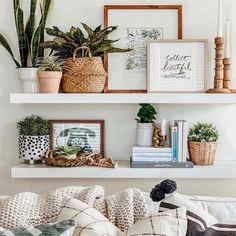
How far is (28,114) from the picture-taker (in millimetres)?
2773

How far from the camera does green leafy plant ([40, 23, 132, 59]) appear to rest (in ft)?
8.41

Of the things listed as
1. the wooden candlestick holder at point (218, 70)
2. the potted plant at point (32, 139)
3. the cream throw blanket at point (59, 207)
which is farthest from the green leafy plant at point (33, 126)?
the wooden candlestick holder at point (218, 70)

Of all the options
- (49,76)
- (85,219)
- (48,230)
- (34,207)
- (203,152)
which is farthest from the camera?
(203,152)

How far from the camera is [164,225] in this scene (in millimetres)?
1581

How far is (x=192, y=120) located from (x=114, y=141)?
0.49 metres

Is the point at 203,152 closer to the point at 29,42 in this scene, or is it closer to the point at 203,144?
the point at 203,144

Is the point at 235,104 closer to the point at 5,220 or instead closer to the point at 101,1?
the point at 101,1

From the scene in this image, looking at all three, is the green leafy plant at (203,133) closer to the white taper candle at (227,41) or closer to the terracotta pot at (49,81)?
the white taper candle at (227,41)

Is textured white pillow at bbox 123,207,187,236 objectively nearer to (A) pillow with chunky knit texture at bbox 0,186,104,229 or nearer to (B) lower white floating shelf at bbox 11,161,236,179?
(A) pillow with chunky knit texture at bbox 0,186,104,229

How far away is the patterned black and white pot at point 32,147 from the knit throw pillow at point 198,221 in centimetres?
107

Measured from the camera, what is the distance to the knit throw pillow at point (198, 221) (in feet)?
5.47

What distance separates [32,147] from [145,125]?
26.4 inches

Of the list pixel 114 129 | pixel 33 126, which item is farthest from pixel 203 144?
pixel 33 126

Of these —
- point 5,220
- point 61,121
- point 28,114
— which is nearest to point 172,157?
point 61,121
